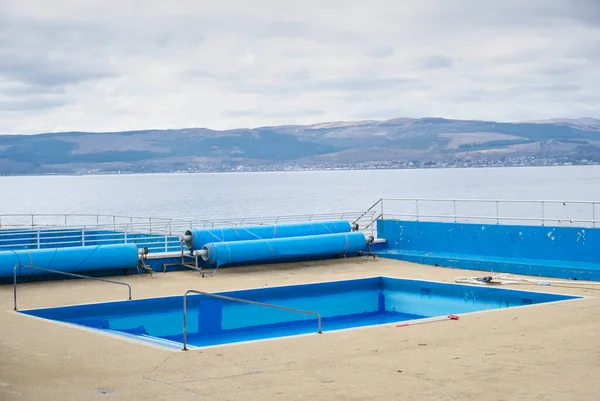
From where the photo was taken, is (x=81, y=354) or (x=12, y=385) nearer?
(x=12, y=385)

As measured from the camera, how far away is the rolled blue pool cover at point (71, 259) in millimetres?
17134

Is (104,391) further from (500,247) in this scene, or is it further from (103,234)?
(103,234)

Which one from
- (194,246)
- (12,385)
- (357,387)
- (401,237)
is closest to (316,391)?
(357,387)

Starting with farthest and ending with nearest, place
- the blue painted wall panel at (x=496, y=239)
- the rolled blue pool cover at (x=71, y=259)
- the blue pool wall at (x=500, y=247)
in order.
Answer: the blue painted wall panel at (x=496, y=239) → the blue pool wall at (x=500, y=247) → the rolled blue pool cover at (x=71, y=259)

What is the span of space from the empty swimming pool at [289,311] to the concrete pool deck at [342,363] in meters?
1.87

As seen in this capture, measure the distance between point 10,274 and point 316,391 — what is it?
10926 mm

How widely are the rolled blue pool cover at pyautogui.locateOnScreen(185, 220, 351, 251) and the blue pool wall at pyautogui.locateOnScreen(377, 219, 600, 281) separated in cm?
138

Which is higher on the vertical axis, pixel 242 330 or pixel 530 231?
pixel 530 231

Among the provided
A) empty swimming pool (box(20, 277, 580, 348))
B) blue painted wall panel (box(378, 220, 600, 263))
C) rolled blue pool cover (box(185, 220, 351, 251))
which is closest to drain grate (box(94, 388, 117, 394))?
empty swimming pool (box(20, 277, 580, 348))

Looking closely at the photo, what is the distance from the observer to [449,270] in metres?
19.1

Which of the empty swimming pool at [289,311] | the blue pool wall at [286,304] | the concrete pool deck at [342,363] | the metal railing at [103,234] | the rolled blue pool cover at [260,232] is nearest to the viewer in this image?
the concrete pool deck at [342,363]

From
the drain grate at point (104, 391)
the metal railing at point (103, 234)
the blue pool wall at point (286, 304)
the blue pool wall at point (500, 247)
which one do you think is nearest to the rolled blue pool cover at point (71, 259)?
the metal railing at point (103, 234)

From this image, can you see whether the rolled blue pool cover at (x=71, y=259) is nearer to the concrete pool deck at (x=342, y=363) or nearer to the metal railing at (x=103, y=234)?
the metal railing at (x=103, y=234)

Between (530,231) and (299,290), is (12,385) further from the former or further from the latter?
(530,231)
